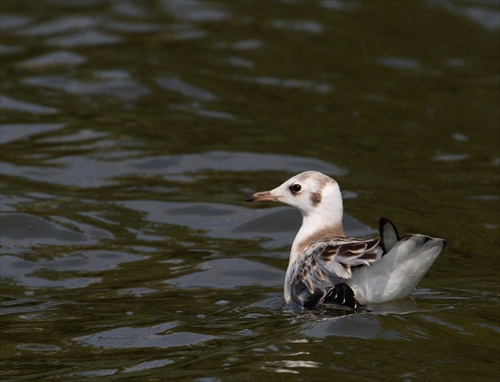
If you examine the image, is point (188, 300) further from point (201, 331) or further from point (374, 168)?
point (374, 168)

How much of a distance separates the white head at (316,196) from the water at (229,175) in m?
0.91

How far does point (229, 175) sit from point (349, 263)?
6355 millimetres

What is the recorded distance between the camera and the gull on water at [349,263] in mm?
8648

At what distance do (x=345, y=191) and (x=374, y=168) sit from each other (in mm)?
1146

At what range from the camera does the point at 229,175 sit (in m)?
15.1

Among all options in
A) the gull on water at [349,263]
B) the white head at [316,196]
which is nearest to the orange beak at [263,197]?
the white head at [316,196]

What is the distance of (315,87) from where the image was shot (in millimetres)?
19484

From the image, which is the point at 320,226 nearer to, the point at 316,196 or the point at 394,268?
the point at 316,196

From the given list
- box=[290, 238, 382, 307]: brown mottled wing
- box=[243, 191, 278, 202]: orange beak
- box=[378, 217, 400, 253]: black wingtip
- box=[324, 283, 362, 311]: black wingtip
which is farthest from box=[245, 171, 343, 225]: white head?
box=[378, 217, 400, 253]: black wingtip

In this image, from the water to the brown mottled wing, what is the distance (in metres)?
0.23

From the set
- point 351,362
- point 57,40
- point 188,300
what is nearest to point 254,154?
point 188,300

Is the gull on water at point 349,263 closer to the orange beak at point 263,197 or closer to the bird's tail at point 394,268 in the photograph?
the bird's tail at point 394,268

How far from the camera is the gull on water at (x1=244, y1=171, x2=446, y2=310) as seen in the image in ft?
28.4

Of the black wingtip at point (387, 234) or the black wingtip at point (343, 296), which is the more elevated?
the black wingtip at point (387, 234)
